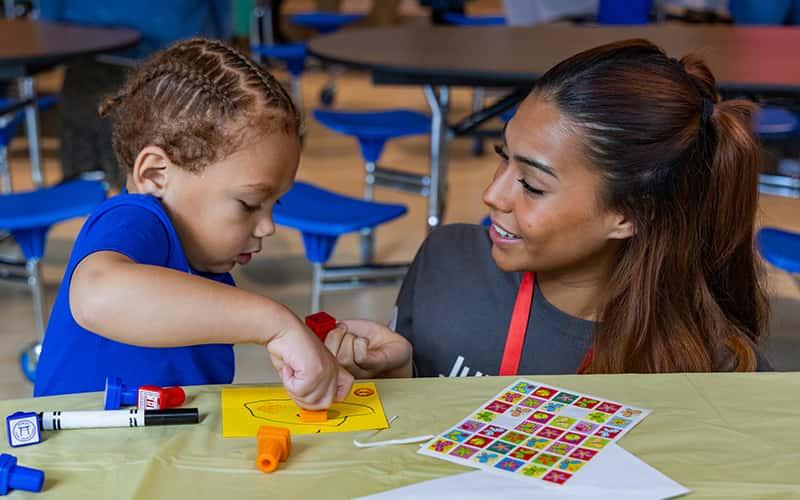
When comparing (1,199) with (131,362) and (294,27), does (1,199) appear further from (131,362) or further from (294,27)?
(294,27)

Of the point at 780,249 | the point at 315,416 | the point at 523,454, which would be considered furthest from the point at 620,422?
the point at 780,249

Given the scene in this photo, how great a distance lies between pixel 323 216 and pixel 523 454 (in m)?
1.84

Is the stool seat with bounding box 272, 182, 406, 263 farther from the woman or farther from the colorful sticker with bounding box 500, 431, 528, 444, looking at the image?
the colorful sticker with bounding box 500, 431, 528, 444

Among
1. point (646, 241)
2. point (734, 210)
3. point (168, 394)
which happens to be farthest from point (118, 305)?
point (734, 210)

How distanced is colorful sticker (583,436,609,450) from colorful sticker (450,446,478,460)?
10 cm

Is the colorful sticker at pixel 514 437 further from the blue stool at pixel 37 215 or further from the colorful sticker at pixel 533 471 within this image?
the blue stool at pixel 37 215

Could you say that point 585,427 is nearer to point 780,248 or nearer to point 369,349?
point 369,349

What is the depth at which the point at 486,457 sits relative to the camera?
898 mm

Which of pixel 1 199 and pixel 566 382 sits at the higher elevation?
pixel 566 382

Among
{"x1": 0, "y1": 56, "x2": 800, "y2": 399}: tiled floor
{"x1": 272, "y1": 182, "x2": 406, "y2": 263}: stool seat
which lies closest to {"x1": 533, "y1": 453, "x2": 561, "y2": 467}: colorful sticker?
{"x1": 0, "y1": 56, "x2": 800, "y2": 399}: tiled floor

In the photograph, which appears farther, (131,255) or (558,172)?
(558,172)

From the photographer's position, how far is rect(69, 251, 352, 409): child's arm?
3.12 ft

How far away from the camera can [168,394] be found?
38.3 inches

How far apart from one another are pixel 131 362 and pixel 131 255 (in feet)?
0.65
